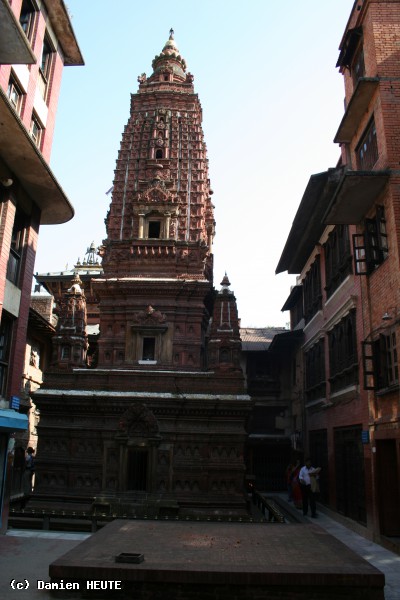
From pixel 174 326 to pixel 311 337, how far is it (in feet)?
23.5

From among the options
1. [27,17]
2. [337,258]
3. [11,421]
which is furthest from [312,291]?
[27,17]

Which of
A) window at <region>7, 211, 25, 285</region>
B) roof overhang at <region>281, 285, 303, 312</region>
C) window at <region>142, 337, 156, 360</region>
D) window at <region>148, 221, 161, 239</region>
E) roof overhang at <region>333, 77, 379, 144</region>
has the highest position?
window at <region>148, 221, 161, 239</region>

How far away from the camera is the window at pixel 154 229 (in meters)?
27.5

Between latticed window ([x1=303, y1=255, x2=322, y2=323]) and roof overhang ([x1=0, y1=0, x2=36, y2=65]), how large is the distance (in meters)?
15.9

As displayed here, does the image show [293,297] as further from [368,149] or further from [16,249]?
[16,249]

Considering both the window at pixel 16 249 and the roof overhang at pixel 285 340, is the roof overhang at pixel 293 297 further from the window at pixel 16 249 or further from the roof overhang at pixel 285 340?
the window at pixel 16 249

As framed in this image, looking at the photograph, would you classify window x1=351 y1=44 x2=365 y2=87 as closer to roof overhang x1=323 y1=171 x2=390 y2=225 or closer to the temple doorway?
roof overhang x1=323 y1=171 x2=390 y2=225

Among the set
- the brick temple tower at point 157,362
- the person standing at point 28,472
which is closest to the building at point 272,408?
the brick temple tower at point 157,362

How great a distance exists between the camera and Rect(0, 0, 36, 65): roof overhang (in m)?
11.6

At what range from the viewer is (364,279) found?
16.7 metres

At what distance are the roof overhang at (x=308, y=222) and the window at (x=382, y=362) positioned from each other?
506cm

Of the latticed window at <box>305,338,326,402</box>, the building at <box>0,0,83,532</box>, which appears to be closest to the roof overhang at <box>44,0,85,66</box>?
the building at <box>0,0,83,532</box>

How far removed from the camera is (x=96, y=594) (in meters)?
8.02

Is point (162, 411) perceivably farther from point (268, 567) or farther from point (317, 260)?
point (268, 567)
